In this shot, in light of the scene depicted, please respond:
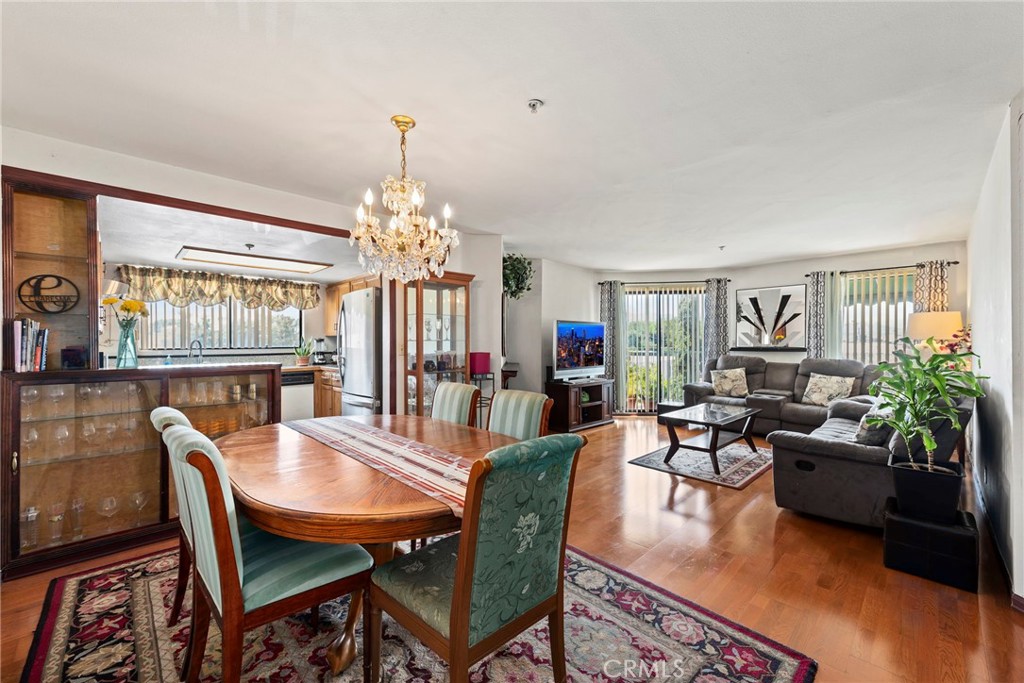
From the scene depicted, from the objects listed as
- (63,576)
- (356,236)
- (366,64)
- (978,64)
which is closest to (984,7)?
(978,64)

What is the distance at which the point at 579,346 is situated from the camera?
658 cm

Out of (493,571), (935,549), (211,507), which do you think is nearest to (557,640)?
(493,571)

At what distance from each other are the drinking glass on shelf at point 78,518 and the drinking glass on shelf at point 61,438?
11.4 inches

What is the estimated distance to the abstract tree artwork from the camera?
20.6 feet

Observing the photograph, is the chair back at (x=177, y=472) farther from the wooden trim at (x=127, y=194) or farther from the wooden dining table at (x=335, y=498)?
the wooden trim at (x=127, y=194)

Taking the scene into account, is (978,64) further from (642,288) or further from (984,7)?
(642,288)

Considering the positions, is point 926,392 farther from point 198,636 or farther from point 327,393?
point 327,393

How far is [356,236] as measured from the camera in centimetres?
236

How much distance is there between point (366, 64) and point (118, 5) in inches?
32.0

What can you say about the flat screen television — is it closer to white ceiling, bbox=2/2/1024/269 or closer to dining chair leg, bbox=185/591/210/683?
white ceiling, bbox=2/2/1024/269

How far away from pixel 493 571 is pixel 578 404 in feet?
16.0

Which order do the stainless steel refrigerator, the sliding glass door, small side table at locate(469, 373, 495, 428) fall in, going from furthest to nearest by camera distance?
the sliding glass door → small side table at locate(469, 373, 495, 428) → the stainless steel refrigerator

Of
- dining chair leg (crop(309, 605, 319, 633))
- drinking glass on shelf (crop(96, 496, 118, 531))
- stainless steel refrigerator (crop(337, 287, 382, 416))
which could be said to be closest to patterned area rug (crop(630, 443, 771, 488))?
stainless steel refrigerator (crop(337, 287, 382, 416))

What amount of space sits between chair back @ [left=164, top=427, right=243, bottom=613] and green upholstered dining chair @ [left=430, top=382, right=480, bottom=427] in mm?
1550
